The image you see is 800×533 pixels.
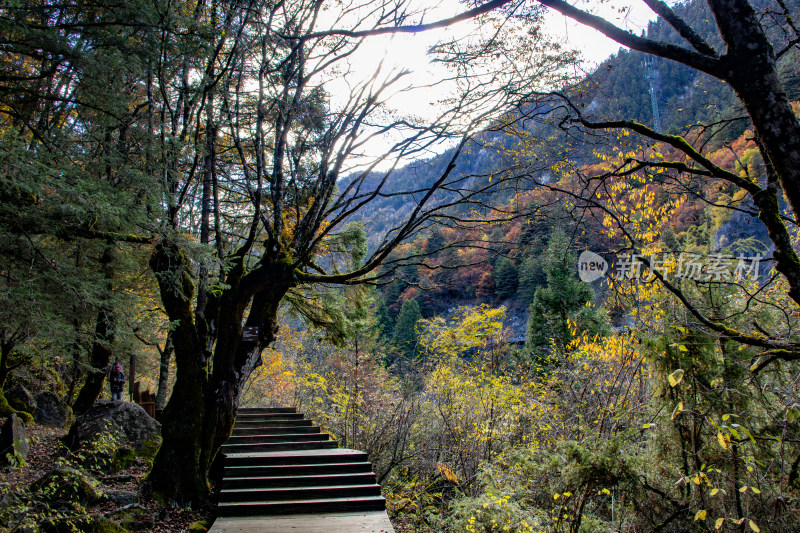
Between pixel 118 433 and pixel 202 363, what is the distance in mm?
2925

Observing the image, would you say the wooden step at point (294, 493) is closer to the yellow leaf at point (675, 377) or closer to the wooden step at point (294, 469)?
the wooden step at point (294, 469)

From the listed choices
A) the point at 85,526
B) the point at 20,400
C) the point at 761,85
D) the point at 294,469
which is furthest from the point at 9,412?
the point at 761,85

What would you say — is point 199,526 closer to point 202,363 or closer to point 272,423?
point 202,363

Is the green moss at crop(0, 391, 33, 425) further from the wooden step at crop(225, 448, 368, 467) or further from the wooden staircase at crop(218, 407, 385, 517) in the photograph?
the wooden step at crop(225, 448, 368, 467)

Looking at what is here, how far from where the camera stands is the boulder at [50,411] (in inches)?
491

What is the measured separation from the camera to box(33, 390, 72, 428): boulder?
12.5 m

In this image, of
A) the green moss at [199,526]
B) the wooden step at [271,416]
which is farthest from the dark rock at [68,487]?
the wooden step at [271,416]

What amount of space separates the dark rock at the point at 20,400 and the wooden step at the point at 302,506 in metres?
10.5

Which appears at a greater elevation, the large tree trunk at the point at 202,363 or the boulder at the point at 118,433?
the large tree trunk at the point at 202,363

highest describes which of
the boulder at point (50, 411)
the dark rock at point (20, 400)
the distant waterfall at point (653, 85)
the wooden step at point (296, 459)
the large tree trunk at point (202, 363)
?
the distant waterfall at point (653, 85)

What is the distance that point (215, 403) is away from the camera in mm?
7105

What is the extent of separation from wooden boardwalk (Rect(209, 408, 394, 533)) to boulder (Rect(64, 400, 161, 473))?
2.71 meters

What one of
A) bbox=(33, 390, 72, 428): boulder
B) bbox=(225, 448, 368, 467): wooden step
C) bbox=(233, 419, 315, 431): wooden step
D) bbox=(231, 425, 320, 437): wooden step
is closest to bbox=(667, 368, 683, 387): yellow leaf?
bbox=(225, 448, 368, 467): wooden step

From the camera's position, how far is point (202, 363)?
23.2ft
